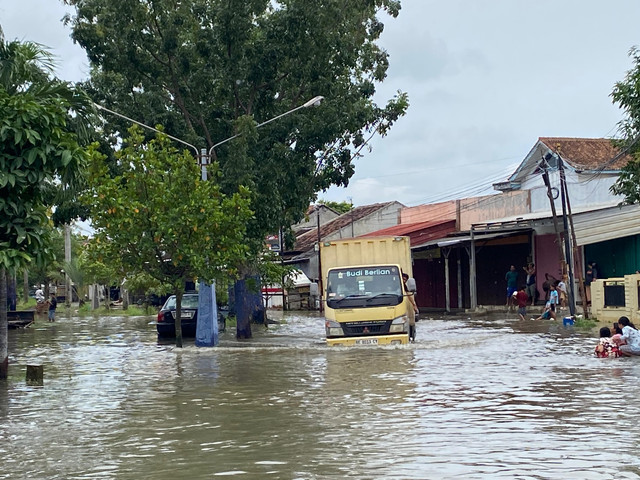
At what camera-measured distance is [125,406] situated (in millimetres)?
14523

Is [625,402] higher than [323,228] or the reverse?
the reverse

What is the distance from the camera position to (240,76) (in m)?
28.7

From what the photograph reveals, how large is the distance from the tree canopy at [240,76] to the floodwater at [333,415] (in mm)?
6763

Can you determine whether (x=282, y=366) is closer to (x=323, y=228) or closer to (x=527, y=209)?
(x=527, y=209)

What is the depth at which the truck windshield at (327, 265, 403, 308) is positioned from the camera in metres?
23.0

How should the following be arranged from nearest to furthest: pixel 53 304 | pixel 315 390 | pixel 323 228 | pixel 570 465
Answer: pixel 570 465
pixel 315 390
pixel 53 304
pixel 323 228

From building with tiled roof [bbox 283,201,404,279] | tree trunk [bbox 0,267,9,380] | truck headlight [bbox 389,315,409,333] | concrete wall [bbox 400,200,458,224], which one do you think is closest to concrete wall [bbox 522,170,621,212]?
concrete wall [bbox 400,200,458,224]

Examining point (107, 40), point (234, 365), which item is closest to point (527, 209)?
point (107, 40)

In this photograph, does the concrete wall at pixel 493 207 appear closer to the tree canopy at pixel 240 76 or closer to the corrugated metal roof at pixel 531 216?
the corrugated metal roof at pixel 531 216

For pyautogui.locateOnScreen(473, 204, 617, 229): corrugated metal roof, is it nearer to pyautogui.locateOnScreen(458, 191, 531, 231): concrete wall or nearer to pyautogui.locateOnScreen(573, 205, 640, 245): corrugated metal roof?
pyautogui.locateOnScreen(573, 205, 640, 245): corrugated metal roof

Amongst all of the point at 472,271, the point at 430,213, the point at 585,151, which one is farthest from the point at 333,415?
the point at 430,213

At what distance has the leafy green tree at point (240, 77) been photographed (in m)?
28.1

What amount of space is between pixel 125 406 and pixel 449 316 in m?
27.5

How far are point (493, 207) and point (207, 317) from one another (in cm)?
2266
